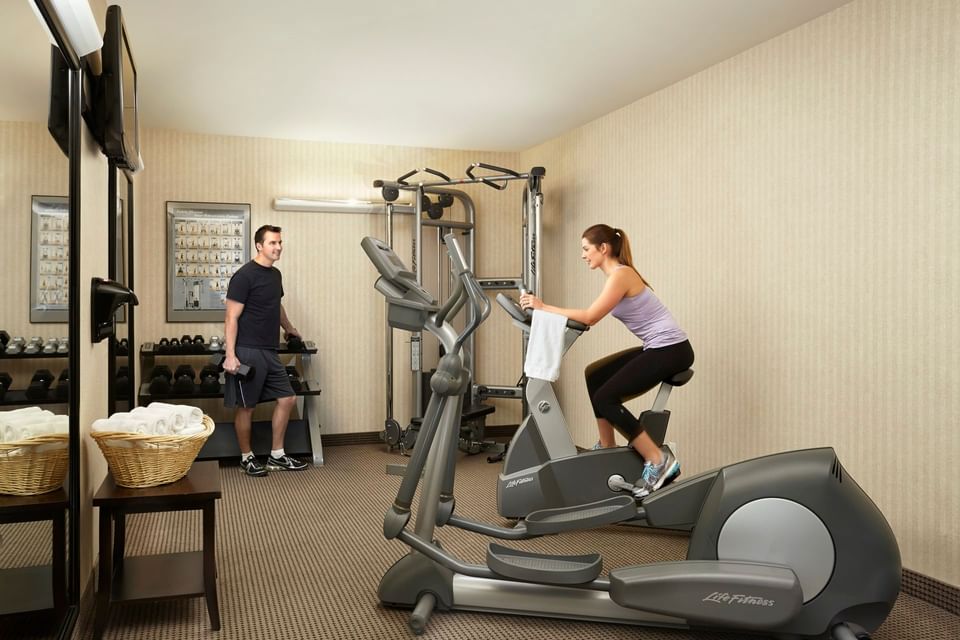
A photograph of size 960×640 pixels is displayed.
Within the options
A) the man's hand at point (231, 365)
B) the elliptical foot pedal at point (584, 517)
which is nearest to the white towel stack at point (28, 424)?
the elliptical foot pedal at point (584, 517)

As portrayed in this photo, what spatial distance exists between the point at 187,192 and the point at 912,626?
5.43m

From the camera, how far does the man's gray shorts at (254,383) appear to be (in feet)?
16.6

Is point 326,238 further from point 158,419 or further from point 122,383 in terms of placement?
point 158,419

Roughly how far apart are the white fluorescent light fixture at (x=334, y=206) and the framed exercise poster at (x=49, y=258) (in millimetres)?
3848

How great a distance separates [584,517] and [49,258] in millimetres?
2396

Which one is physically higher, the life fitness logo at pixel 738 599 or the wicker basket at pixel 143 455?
the wicker basket at pixel 143 455

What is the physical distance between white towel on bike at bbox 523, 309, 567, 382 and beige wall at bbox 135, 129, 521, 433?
2739mm

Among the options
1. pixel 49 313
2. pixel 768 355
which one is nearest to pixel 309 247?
pixel 768 355

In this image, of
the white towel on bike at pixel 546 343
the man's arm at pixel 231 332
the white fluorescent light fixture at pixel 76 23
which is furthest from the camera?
the man's arm at pixel 231 332

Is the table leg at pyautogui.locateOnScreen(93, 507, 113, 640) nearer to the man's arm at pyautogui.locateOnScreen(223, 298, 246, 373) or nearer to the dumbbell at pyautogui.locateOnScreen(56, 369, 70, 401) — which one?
the dumbbell at pyautogui.locateOnScreen(56, 369, 70, 401)

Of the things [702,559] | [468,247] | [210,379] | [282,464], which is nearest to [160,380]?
[210,379]

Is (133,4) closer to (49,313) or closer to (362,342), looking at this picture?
(49,313)

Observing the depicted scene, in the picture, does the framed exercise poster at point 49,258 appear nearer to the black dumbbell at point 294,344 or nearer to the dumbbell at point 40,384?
the dumbbell at point 40,384

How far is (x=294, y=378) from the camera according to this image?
5641mm
